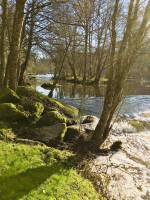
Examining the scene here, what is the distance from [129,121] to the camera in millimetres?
15531

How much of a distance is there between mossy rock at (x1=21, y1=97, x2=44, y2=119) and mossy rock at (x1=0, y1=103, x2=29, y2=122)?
13.3 inches

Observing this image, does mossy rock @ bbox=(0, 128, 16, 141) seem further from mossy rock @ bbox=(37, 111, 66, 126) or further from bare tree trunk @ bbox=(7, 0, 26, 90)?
bare tree trunk @ bbox=(7, 0, 26, 90)

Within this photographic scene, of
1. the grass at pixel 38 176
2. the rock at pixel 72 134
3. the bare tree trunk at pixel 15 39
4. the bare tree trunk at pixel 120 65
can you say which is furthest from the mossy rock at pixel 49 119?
the grass at pixel 38 176

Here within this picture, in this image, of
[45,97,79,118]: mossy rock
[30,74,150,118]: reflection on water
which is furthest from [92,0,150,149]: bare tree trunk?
[45,97,79,118]: mossy rock

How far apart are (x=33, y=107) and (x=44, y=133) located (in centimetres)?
155

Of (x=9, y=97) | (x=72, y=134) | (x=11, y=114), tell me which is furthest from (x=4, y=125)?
(x=72, y=134)

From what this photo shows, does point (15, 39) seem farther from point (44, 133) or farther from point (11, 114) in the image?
point (44, 133)

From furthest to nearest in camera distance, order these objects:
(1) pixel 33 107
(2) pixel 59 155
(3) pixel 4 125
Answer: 1. (1) pixel 33 107
2. (3) pixel 4 125
3. (2) pixel 59 155

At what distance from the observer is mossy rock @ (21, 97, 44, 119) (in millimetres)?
10311

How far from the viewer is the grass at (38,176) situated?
545 centimetres

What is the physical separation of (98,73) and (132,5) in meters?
35.5

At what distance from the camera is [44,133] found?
9219mm

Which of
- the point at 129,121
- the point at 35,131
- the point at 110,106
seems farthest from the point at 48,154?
the point at 129,121

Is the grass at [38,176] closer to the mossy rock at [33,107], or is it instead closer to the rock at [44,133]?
the rock at [44,133]
